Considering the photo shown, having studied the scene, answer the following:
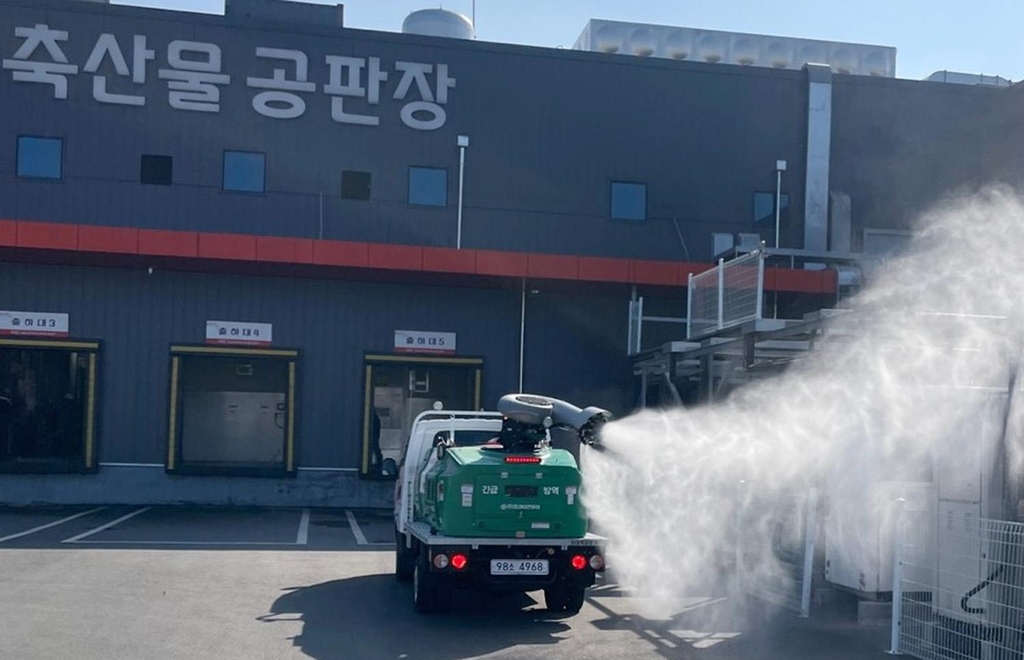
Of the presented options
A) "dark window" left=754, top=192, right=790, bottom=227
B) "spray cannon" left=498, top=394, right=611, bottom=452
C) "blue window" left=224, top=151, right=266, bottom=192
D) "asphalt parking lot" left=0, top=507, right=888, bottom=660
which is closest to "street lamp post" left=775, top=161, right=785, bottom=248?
"dark window" left=754, top=192, right=790, bottom=227

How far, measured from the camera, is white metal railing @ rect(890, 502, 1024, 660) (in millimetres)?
9039

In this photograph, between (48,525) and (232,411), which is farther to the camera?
(232,411)

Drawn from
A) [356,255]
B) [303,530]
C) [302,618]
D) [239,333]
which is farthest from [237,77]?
[302,618]

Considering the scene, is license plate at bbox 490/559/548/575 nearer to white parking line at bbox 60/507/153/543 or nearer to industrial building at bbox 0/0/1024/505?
white parking line at bbox 60/507/153/543

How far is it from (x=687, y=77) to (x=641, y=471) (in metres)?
14.2

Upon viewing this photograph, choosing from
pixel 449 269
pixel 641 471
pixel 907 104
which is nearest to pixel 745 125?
pixel 907 104

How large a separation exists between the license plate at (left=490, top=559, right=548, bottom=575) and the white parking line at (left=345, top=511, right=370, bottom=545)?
7021mm

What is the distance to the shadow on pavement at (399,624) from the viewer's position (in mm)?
10047

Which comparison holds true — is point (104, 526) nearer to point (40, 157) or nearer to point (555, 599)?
point (40, 157)

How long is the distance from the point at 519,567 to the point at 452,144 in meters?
15.8

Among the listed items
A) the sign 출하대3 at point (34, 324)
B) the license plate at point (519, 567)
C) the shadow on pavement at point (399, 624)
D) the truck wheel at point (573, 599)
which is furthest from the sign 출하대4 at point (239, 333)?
the license plate at point (519, 567)

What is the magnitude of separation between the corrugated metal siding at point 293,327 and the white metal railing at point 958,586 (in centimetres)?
1447

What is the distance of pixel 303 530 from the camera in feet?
62.7

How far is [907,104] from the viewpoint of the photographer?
91.0ft
